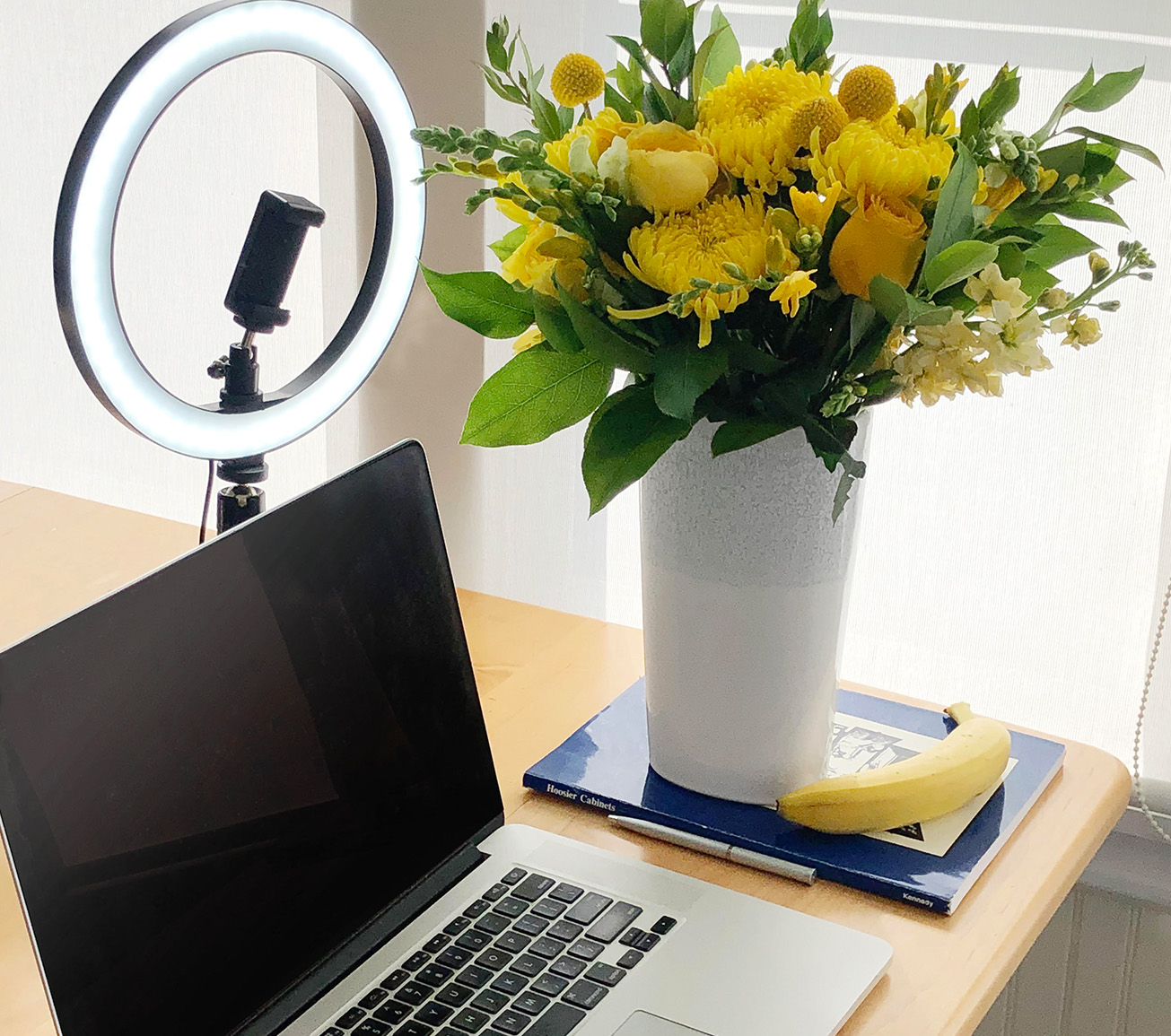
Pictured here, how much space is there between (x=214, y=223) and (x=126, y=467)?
13.6 inches

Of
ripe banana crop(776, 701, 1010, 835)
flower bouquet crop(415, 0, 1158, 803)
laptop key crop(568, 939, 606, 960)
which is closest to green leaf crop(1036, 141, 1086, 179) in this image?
flower bouquet crop(415, 0, 1158, 803)

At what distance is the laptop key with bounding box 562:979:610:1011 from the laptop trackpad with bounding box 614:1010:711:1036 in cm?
2

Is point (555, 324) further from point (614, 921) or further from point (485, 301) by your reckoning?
point (614, 921)

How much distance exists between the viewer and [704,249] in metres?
0.68

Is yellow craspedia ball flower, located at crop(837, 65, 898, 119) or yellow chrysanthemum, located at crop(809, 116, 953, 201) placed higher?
yellow craspedia ball flower, located at crop(837, 65, 898, 119)

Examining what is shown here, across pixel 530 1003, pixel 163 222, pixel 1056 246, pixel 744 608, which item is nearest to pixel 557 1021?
pixel 530 1003

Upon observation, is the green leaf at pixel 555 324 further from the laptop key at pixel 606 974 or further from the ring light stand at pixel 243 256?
the laptop key at pixel 606 974

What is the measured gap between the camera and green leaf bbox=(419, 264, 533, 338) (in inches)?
30.2

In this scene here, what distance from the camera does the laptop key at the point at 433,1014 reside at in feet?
2.15

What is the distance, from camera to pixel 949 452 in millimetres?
1176

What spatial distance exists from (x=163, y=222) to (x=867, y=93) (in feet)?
3.23

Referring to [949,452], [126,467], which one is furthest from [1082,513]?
[126,467]

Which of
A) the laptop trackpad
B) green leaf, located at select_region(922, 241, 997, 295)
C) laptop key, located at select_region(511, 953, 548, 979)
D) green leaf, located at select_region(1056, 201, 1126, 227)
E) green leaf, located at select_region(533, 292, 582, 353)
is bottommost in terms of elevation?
the laptop trackpad

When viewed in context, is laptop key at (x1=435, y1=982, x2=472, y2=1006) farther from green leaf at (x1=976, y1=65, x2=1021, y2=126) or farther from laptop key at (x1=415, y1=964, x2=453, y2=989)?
green leaf at (x1=976, y1=65, x2=1021, y2=126)
